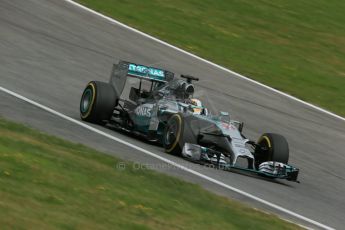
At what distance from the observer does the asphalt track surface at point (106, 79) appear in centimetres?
1363

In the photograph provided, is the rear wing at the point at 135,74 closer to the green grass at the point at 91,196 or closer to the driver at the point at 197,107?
the driver at the point at 197,107

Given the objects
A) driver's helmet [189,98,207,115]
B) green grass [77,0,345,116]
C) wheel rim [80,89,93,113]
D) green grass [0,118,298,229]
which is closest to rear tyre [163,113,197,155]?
driver's helmet [189,98,207,115]

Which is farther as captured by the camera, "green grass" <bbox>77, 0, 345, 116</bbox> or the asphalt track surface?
"green grass" <bbox>77, 0, 345, 116</bbox>

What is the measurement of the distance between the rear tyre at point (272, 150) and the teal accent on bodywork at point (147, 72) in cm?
255

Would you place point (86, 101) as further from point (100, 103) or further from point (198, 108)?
point (198, 108)

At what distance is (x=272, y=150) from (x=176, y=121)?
1735 mm

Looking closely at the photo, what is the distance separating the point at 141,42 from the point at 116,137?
27.1 ft

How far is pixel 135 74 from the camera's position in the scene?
16.5 metres

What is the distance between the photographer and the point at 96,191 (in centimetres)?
999

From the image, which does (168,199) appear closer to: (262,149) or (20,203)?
(20,203)

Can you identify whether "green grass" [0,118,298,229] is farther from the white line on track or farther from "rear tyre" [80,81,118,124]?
"rear tyre" [80,81,118,124]

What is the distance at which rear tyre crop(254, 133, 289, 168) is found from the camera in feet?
47.9

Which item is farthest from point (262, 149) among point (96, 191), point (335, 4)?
point (335, 4)

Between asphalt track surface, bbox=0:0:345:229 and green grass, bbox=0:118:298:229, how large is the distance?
1032mm
